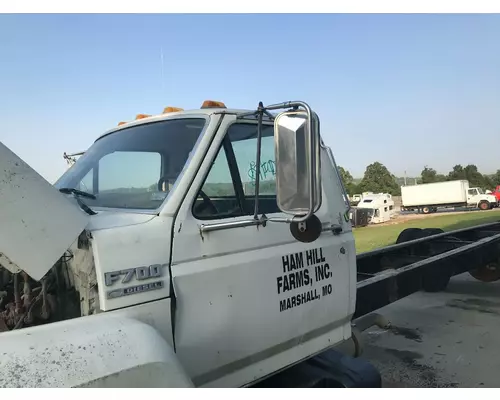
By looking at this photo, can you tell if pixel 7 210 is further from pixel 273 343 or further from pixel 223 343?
pixel 273 343

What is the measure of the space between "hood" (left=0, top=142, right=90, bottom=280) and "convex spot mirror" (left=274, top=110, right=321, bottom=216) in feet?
2.78

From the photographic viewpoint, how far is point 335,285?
2.65 meters

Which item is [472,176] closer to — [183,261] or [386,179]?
[386,179]

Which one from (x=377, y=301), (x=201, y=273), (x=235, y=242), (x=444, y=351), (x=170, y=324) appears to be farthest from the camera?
(x=444, y=351)

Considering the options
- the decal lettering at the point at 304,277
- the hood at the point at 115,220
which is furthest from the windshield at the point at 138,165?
the decal lettering at the point at 304,277

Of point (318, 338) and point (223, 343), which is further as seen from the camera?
point (318, 338)

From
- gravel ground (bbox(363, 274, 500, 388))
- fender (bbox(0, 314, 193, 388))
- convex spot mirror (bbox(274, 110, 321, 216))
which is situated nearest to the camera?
fender (bbox(0, 314, 193, 388))

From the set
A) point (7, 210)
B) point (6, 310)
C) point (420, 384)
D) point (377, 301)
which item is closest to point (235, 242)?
point (7, 210)

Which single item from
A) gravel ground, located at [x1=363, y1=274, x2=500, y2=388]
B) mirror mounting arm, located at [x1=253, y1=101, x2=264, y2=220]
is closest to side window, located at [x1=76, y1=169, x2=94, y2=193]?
mirror mounting arm, located at [x1=253, y1=101, x2=264, y2=220]

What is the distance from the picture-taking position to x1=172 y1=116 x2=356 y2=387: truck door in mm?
1980

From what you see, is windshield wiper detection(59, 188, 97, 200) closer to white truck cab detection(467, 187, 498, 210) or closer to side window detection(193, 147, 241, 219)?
side window detection(193, 147, 241, 219)

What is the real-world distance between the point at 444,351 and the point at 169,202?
4.10m

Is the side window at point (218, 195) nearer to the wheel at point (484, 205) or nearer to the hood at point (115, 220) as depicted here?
the hood at point (115, 220)

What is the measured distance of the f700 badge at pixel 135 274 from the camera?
69.2 inches
